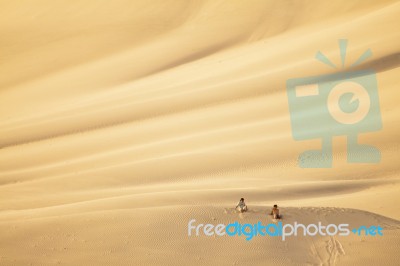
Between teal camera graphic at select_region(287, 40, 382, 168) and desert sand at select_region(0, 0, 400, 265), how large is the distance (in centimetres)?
25

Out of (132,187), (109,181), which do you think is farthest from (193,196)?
(109,181)

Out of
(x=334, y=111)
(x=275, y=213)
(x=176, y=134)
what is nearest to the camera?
(x=275, y=213)

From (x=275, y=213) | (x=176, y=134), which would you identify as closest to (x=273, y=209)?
(x=275, y=213)

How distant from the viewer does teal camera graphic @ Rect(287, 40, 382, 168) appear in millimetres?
12344

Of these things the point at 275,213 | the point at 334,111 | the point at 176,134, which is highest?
the point at 334,111

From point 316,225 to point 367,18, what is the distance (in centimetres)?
1312

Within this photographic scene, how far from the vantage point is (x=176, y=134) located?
46.7 ft

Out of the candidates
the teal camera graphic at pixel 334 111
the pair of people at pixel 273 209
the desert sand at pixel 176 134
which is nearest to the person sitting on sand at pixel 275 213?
the pair of people at pixel 273 209

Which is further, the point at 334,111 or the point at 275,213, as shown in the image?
the point at 334,111

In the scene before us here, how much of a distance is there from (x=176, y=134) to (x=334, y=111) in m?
4.84

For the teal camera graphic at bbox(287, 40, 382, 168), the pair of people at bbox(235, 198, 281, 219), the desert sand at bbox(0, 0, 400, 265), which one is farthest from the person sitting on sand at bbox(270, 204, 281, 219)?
the teal camera graphic at bbox(287, 40, 382, 168)

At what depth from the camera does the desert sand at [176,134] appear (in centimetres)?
798

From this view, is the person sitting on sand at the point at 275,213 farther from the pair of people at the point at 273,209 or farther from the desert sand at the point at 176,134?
the desert sand at the point at 176,134

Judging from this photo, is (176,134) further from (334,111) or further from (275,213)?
(275,213)
